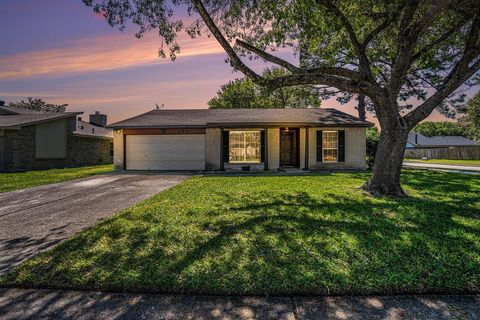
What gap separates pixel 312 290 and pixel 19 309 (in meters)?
2.83

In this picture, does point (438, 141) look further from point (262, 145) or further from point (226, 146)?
point (226, 146)

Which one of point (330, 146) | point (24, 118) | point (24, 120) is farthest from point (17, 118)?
point (330, 146)

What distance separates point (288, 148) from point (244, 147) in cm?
288

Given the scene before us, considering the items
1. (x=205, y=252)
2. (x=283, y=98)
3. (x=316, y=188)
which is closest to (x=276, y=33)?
(x=316, y=188)

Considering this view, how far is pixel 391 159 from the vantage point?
7.56 meters

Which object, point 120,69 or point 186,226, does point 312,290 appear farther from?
point 120,69

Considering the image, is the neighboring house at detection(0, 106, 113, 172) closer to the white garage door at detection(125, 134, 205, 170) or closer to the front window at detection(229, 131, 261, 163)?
the white garage door at detection(125, 134, 205, 170)

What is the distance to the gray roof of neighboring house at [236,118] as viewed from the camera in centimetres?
1471

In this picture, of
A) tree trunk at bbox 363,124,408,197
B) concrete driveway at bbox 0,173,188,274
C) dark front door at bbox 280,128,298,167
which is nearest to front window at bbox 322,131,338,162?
dark front door at bbox 280,128,298,167

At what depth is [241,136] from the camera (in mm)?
15273

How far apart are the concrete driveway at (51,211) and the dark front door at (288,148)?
883cm

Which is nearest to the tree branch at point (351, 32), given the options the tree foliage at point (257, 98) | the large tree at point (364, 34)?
the large tree at point (364, 34)

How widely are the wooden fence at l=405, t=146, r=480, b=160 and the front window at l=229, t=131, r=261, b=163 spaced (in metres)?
31.0

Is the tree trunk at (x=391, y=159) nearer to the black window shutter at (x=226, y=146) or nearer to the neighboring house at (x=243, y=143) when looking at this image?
the neighboring house at (x=243, y=143)
